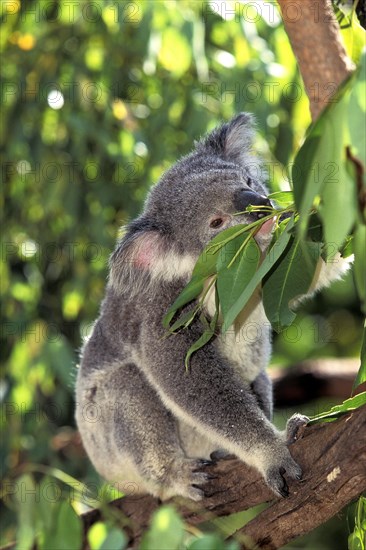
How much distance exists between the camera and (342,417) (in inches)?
92.1

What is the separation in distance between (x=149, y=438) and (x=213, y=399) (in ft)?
1.58

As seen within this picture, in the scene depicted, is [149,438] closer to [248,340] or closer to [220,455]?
[220,455]

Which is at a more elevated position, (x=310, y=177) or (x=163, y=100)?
(x=310, y=177)

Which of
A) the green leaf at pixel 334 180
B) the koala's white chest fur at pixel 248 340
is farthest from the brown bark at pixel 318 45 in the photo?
the green leaf at pixel 334 180

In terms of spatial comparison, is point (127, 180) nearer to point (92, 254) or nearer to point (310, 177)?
point (92, 254)

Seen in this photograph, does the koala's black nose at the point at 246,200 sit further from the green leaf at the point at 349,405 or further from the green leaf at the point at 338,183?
the green leaf at the point at 338,183

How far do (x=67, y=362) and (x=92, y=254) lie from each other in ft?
3.31

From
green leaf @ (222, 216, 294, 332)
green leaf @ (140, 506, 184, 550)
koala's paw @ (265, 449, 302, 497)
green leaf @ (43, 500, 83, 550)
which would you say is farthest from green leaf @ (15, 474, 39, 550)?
koala's paw @ (265, 449, 302, 497)

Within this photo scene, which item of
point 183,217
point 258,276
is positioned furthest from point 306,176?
point 183,217

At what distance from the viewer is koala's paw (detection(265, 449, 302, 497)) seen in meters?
2.60

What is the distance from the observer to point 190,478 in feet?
10.7

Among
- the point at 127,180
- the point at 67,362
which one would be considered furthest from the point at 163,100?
the point at 67,362

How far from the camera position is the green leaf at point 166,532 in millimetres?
1490

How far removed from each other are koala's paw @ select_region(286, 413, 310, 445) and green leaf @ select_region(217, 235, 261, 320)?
0.82 metres
